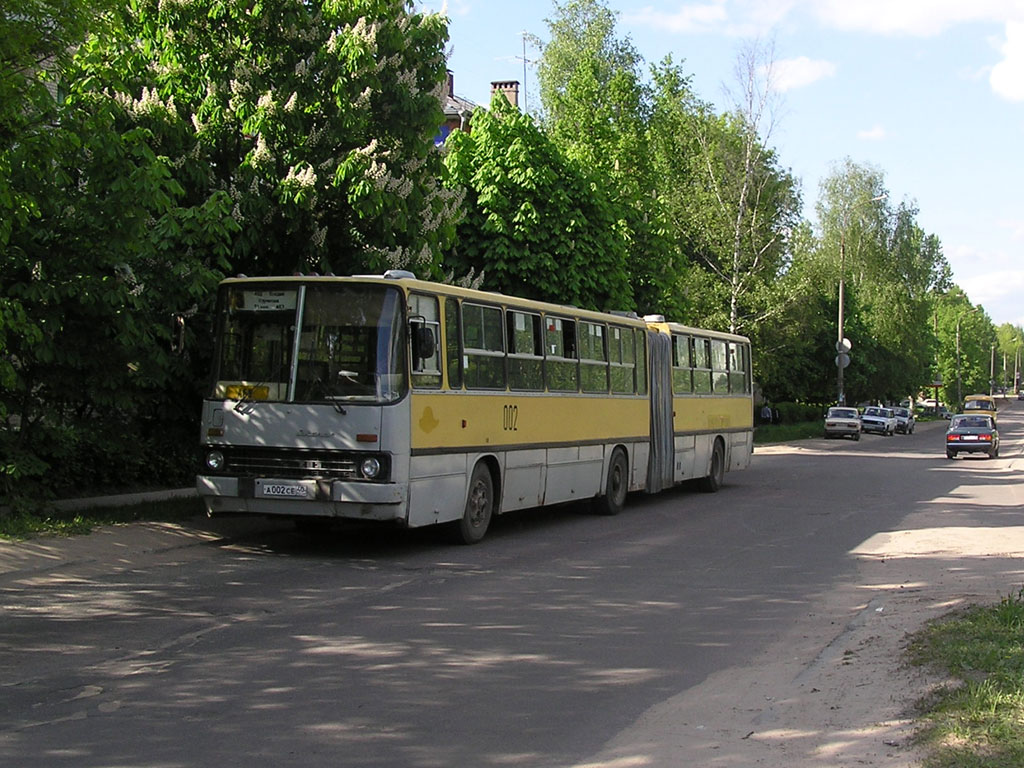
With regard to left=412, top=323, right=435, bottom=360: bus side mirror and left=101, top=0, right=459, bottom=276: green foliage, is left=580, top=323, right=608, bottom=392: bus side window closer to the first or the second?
left=101, top=0, right=459, bottom=276: green foliage

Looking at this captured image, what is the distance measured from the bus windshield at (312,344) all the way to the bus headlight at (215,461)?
2.09ft

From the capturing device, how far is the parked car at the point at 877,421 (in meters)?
65.1

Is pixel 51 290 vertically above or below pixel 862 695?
above

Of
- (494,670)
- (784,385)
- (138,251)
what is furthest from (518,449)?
(784,385)

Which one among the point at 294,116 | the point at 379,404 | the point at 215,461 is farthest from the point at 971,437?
the point at 215,461

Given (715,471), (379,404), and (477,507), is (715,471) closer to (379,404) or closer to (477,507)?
(477,507)

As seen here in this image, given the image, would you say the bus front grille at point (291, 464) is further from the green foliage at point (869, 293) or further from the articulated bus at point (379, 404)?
the green foliage at point (869, 293)

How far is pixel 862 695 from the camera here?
23.7 feet

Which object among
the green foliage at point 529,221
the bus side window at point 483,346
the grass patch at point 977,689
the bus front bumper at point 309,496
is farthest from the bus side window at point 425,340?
the green foliage at point 529,221

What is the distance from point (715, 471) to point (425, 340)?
42.0ft

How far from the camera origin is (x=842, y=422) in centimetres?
5481

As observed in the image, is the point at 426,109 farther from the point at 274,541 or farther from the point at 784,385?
the point at 784,385

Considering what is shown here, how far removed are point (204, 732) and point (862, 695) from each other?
3.82 meters

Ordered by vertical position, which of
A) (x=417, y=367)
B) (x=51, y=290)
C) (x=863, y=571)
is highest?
(x=51, y=290)
